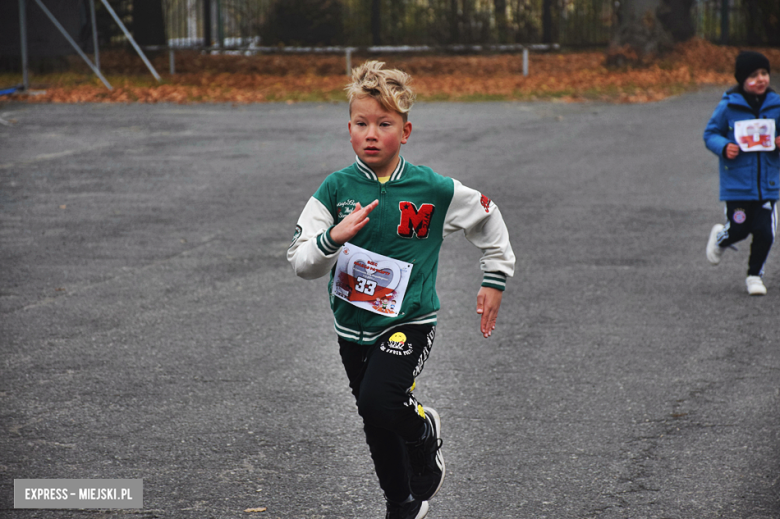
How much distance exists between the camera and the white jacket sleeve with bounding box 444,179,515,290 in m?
3.36

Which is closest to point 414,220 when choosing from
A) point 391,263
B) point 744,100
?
point 391,263

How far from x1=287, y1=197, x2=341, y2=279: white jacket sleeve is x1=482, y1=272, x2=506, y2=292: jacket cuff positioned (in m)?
0.60

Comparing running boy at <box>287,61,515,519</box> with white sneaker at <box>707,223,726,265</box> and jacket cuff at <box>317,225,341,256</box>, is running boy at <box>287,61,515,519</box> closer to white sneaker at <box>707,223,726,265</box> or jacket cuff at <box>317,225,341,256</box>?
jacket cuff at <box>317,225,341,256</box>

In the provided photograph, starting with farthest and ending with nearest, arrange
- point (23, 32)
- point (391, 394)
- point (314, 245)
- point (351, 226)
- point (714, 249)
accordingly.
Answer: point (23, 32) → point (714, 249) → point (391, 394) → point (314, 245) → point (351, 226)

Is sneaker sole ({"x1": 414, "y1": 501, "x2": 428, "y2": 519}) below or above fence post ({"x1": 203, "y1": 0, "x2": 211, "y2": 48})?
below

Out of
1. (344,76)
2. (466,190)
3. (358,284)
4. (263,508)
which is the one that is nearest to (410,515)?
(263,508)

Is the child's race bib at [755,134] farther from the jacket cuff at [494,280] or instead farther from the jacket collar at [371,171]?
the jacket collar at [371,171]

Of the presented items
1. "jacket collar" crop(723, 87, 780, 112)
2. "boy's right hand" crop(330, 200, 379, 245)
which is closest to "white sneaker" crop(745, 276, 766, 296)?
"jacket collar" crop(723, 87, 780, 112)

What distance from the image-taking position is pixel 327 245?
302cm

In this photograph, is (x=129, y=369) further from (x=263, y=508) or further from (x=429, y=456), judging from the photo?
(x=429, y=456)

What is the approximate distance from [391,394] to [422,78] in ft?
61.1

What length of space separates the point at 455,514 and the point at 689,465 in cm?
111

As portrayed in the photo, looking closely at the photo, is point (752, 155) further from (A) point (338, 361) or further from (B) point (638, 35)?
(B) point (638, 35)

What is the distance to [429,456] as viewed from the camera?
344 centimetres
